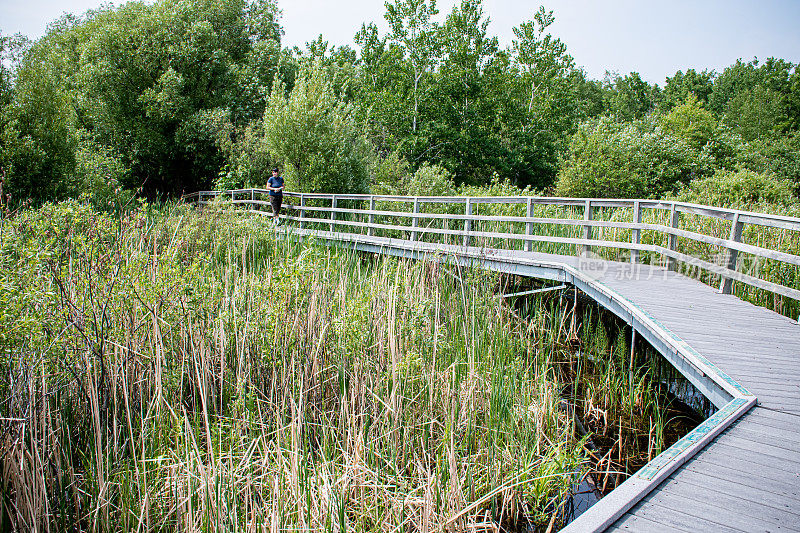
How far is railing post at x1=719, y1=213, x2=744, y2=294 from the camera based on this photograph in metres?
5.74

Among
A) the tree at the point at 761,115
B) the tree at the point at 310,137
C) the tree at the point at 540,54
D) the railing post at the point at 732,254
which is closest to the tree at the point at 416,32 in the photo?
the tree at the point at 540,54

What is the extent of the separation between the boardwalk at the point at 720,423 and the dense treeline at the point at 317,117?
8.13 meters

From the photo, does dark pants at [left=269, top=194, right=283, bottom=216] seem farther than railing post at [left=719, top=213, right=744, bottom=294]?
Yes

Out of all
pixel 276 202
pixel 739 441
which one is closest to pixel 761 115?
pixel 276 202

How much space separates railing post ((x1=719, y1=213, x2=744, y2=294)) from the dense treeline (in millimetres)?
8592

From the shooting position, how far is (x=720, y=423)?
9.77 ft

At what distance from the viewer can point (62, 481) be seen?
280cm

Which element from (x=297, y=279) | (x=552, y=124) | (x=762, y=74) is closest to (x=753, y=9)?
(x=762, y=74)

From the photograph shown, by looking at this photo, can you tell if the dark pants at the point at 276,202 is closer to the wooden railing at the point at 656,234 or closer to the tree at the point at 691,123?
the wooden railing at the point at 656,234

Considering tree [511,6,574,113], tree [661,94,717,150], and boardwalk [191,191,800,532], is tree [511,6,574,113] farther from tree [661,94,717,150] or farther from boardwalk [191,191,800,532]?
boardwalk [191,191,800,532]

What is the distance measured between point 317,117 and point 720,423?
16.4m

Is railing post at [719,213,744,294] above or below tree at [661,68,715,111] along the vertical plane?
below

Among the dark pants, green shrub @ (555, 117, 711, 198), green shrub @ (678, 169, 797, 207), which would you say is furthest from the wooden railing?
green shrub @ (555, 117, 711, 198)

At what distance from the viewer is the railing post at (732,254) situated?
5.74 m
